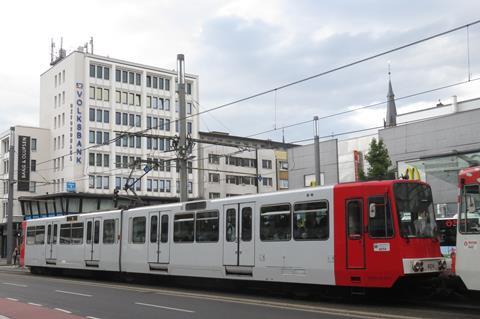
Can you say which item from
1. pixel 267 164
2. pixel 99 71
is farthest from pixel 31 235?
pixel 267 164

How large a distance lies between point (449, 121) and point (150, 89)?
48.1 metres

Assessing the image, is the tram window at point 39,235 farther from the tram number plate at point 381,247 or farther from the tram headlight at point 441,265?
the tram headlight at point 441,265

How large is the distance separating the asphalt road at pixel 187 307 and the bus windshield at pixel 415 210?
1.87 metres

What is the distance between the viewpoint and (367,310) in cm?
1245

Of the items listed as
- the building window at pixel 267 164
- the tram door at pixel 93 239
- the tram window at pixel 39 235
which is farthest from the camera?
the building window at pixel 267 164

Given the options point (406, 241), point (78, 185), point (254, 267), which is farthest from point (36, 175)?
point (406, 241)

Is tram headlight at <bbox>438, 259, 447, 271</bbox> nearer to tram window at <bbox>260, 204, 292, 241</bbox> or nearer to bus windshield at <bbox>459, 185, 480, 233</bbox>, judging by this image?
bus windshield at <bbox>459, 185, 480, 233</bbox>

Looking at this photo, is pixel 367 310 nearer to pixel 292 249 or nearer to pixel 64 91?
pixel 292 249

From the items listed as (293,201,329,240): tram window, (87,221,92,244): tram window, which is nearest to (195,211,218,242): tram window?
(293,201,329,240): tram window

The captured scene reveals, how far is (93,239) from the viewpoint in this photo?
24562mm

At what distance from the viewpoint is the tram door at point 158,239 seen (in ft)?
66.2

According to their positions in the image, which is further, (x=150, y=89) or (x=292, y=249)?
(x=150, y=89)

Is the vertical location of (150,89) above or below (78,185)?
above

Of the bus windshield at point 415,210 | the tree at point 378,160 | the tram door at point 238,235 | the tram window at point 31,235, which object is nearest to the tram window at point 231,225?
the tram door at point 238,235
